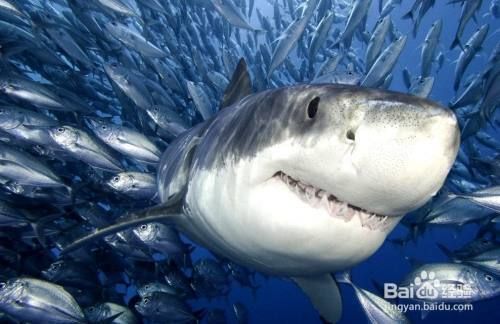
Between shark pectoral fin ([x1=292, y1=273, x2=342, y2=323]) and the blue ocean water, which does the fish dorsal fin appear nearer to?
shark pectoral fin ([x1=292, y1=273, x2=342, y2=323])

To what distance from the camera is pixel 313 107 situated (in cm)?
147

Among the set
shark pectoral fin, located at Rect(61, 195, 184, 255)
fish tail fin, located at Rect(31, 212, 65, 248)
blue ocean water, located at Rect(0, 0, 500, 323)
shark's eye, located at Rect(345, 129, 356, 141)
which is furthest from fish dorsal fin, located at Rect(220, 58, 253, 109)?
blue ocean water, located at Rect(0, 0, 500, 323)

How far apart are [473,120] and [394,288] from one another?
2186mm

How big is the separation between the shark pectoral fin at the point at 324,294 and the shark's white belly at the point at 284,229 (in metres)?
1.02

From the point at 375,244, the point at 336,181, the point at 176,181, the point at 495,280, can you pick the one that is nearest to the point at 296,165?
the point at 336,181

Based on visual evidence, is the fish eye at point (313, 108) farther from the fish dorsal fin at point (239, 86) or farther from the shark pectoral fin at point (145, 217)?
the fish dorsal fin at point (239, 86)

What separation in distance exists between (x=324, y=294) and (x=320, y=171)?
7.15 feet

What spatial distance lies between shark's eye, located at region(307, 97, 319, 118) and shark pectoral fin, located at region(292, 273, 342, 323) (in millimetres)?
1864

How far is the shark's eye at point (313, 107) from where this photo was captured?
145cm

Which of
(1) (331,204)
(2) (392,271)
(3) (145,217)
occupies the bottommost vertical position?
(2) (392,271)

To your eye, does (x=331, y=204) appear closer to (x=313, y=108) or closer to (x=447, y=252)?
(x=313, y=108)

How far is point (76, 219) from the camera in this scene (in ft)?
17.9

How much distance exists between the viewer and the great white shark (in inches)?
46.6

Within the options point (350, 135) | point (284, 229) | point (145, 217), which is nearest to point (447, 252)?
point (145, 217)
